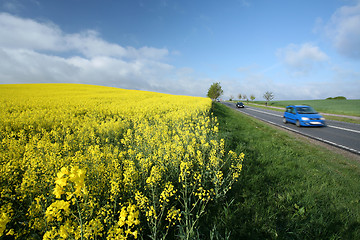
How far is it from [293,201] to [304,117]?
33.6 feet

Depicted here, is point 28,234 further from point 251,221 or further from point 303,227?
point 303,227

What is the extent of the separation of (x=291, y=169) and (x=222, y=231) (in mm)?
3311

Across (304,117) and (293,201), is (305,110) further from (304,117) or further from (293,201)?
(293,201)

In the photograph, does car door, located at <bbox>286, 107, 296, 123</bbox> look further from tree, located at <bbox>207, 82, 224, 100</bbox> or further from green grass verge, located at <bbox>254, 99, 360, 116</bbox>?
tree, located at <bbox>207, 82, 224, 100</bbox>

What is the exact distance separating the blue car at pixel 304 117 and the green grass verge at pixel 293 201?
639 cm

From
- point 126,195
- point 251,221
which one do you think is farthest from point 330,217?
point 126,195

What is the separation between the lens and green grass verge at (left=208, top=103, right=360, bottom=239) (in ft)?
8.38

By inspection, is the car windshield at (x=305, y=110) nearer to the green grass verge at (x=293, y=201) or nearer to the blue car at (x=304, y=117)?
the blue car at (x=304, y=117)

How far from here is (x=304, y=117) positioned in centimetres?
1092

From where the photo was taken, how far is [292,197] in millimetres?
3369

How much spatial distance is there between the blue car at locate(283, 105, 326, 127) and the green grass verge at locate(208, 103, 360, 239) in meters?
6.39

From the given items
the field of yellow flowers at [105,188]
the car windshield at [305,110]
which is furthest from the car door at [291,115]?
the field of yellow flowers at [105,188]

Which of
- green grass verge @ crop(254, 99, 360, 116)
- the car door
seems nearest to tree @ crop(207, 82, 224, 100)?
green grass verge @ crop(254, 99, 360, 116)

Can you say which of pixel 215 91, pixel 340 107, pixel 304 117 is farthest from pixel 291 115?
pixel 215 91
